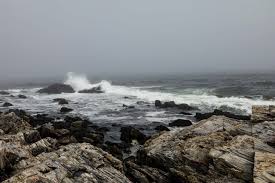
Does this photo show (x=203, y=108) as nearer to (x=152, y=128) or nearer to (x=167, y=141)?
(x=152, y=128)

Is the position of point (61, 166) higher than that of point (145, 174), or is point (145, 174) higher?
point (61, 166)

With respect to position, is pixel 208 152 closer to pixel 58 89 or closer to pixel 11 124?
pixel 11 124

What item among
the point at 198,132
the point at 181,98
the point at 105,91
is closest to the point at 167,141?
the point at 198,132

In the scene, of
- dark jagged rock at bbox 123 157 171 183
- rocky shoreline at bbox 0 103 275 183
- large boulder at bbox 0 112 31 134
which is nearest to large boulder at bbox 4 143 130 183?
rocky shoreline at bbox 0 103 275 183

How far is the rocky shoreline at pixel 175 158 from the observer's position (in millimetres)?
13992

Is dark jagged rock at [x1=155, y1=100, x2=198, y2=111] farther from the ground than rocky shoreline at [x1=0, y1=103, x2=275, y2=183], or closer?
closer

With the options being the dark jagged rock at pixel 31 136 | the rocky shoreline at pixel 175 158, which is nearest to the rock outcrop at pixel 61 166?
the rocky shoreline at pixel 175 158

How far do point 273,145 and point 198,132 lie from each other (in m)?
4.37

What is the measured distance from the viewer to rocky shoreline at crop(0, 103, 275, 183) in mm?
13992

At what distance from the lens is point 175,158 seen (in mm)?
17750

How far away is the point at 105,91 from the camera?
85.3 metres

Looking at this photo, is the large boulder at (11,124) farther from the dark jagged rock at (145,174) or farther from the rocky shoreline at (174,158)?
the dark jagged rock at (145,174)

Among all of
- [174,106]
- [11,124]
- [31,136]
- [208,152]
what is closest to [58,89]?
[174,106]

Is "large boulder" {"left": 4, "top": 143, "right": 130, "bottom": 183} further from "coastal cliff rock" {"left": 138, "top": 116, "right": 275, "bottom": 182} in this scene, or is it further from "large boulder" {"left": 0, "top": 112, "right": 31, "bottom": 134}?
"large boulder" {"left": 0, "top": 112, "right": 31, "bottom": 134}
